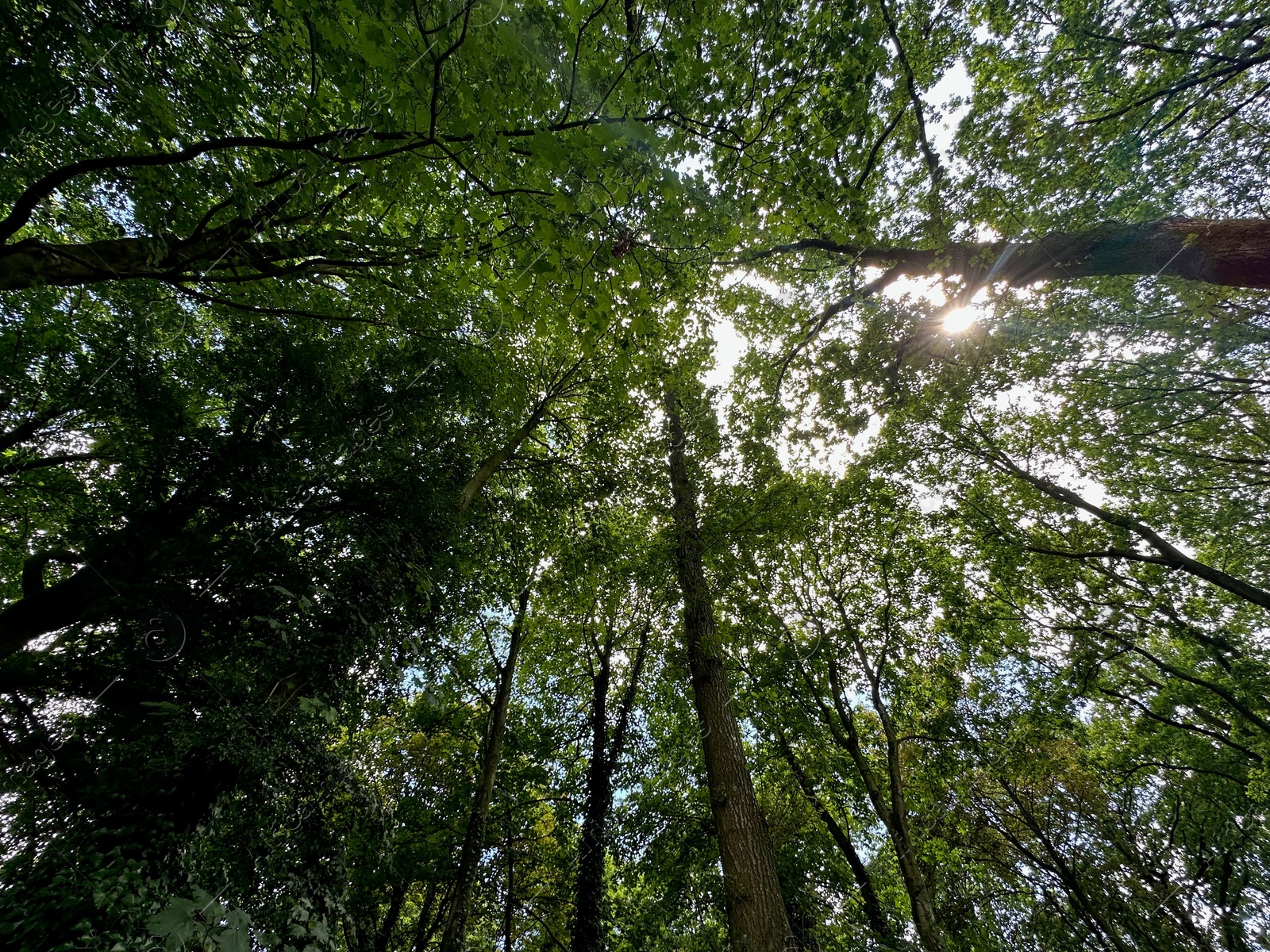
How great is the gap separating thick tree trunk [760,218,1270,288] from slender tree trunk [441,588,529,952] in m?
6.87

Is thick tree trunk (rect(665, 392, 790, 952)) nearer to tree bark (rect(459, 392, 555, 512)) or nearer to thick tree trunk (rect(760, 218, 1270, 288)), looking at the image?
tree bark (rect(459, 392, 555, 512))

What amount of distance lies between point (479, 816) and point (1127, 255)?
388 inches

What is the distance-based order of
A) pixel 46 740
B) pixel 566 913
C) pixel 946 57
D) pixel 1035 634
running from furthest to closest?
pixel 1035 634 < pixel 566 913 < pixel 946 57 < pixel 46 740

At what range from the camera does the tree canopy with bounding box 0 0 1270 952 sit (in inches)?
107

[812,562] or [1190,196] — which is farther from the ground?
[1190,196]

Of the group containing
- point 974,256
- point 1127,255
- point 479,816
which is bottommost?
point 479,816

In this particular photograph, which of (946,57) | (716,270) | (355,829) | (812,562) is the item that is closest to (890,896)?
(812,562)

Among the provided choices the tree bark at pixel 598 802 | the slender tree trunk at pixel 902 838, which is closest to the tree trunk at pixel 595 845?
the tree bark at pixel 598 802

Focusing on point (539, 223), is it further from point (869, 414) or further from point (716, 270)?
point (869, 414)

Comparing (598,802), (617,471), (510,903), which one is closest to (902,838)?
(598,802)

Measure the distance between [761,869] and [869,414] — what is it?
540cm

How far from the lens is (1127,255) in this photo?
387 centimetres

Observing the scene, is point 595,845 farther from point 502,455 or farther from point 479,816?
point 502,455

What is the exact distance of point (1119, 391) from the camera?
21.2ft
